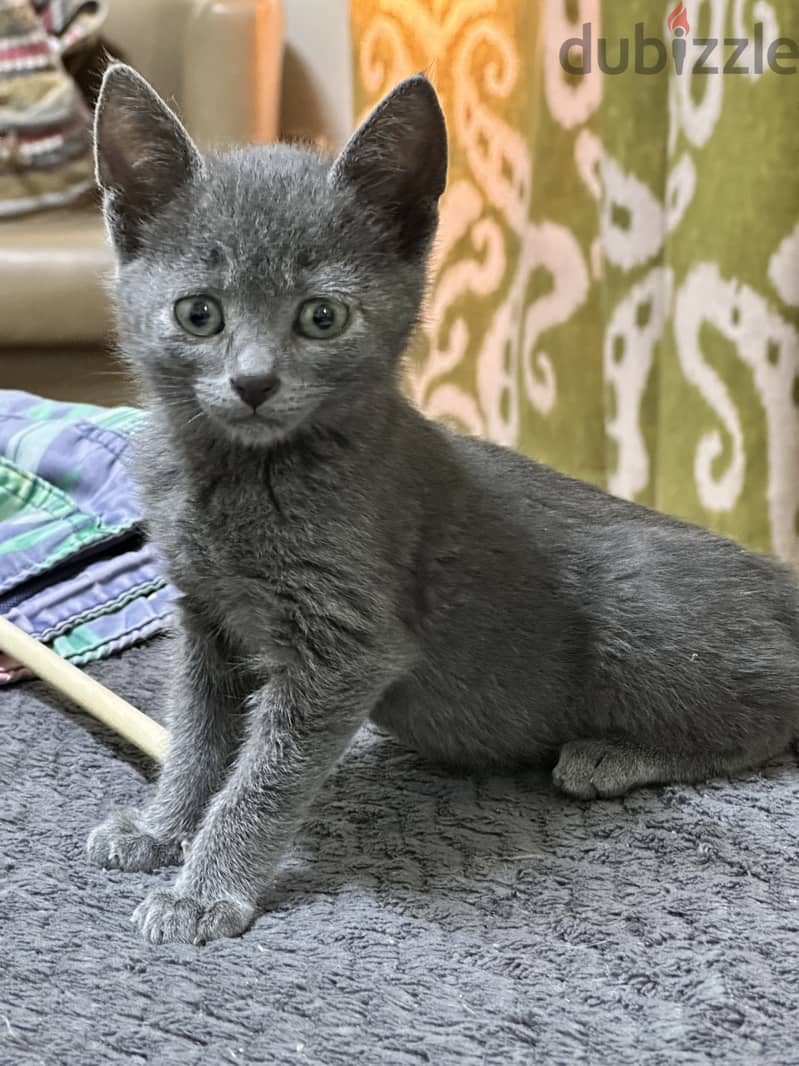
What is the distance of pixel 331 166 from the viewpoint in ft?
3.14

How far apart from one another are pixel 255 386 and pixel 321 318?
0.28ft

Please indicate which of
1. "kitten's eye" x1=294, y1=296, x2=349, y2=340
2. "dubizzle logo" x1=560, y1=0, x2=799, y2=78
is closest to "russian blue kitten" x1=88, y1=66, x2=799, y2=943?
"kitten's eye" x1=294, y1=296, x2=349, y2=340

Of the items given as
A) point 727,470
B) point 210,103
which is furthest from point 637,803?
point 210,103

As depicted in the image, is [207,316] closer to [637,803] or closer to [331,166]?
[331,166]

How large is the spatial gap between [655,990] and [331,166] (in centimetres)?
68

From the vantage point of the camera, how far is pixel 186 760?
1087mm

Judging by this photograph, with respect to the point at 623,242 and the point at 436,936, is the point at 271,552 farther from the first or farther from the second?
the point at 623,242

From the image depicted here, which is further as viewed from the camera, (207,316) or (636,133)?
(636,133)

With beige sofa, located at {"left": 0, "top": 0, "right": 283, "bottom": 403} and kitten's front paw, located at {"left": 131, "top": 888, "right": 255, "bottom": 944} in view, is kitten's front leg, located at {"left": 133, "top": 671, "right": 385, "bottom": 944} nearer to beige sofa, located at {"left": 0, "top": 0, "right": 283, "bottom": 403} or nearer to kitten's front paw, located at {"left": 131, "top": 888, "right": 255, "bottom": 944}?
kitten's front paw, located at {"left": 131, "top": 888, "right": 255, "bottom": 944}

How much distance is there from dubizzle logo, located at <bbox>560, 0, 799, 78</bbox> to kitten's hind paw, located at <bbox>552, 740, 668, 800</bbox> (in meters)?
0.99

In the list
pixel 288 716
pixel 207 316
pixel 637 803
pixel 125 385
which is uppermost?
pixel 207 316

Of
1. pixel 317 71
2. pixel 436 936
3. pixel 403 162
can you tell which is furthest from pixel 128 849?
pixel 317 71

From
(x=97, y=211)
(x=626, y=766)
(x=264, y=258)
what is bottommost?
(x=626, y=766)

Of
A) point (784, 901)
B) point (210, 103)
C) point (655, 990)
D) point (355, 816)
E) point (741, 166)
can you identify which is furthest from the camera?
point (210, 103)
